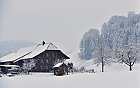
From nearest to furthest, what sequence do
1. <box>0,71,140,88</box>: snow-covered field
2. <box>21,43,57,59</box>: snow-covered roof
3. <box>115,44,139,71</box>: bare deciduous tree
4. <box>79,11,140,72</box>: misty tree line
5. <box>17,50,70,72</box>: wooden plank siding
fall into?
<box>0,71,140,88</box>: snow-covered field, <box>115,44,139,71</box>: bare deciduous tree, <box>17,50,70,72</box>: wooden plank siding, <box>21,43,57,59</box>: snow-covered roof, <box>79,11,140,72</box>: misty tree line

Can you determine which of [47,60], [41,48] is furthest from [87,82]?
[41,48]

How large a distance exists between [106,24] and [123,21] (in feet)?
32.6

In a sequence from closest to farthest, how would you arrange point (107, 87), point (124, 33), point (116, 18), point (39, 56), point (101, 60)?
1. point (107, 87)
2. point (101, 60)
3. point (39, 56)
4. point (124, 33)
5. point (116, 18)

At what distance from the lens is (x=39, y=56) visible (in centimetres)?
6312

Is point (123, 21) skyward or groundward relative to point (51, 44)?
skyward

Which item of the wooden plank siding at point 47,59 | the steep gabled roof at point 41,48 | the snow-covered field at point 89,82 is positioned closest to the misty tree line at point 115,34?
the steep gabled roof at point 41,48

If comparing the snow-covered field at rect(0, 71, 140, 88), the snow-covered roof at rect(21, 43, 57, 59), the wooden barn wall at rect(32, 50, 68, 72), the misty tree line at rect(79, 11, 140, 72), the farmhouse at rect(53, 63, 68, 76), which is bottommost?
the snow-covered field at rect(0, 71, 140, 88)

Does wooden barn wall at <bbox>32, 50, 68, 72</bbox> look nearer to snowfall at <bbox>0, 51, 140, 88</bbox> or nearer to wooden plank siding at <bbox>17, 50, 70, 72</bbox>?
wooden plank siding at <bbox>17, 50, 70, 72</bbox>

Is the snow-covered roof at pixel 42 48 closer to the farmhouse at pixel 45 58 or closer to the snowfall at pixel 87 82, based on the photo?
the farmhouse at pixel 45 58

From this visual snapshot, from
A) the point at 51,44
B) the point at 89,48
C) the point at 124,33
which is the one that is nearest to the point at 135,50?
the point at 51,44

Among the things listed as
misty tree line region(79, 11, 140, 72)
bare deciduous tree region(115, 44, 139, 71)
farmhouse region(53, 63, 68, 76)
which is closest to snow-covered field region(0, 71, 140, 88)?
farmhouse region(53, 63, 68, 76)

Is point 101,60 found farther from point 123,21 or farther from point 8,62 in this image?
point 123,21

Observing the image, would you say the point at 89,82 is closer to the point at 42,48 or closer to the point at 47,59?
the point at 47,59

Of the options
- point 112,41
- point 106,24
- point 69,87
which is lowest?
point 69,87
